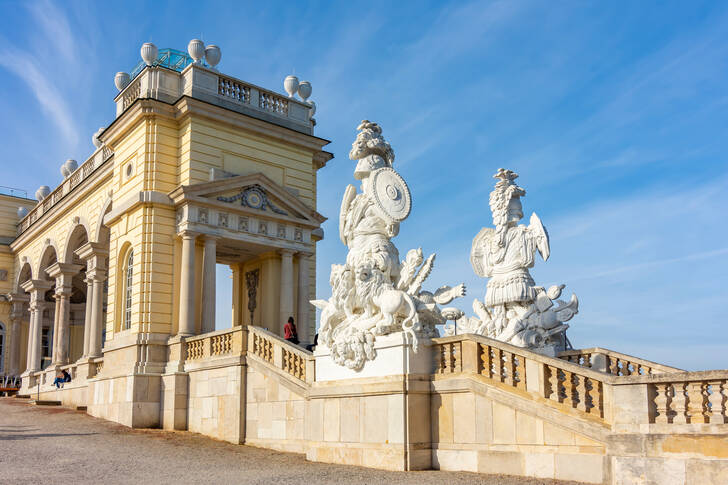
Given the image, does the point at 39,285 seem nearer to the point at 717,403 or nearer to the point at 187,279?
the point at 187,279

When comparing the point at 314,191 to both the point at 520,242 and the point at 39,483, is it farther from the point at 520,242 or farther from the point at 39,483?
the point at 39,483

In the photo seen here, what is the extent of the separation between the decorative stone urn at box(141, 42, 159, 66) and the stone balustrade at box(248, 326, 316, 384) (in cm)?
1166

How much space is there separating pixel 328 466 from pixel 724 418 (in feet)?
19.8

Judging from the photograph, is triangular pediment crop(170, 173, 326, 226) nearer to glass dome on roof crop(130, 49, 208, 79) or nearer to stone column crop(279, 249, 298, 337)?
stone column crop(279, 249, 298, 337)

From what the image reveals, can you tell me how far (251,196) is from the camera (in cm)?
2316

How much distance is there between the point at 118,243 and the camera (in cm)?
2347

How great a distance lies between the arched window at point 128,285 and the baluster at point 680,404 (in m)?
17.7

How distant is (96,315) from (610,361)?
19660mm

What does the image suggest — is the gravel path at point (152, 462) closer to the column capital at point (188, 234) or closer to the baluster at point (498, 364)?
the baluster at point (498, 364)

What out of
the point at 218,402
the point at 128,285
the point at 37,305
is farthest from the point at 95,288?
the point at 218,402

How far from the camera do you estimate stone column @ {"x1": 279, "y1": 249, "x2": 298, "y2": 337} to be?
2345 cm

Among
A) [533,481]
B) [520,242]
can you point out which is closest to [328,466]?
[533,481]

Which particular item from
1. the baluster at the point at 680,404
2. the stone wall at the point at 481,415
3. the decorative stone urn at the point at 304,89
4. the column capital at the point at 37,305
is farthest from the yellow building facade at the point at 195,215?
the baluster at the point at 680,404

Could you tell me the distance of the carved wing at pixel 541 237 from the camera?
13.2 meters
